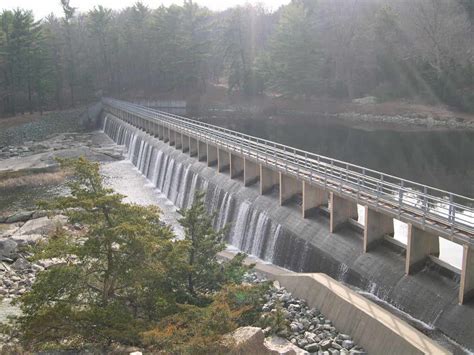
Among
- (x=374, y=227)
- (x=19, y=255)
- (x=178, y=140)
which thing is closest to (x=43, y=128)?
(x=178, y=140)

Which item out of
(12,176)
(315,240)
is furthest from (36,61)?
(315,240)

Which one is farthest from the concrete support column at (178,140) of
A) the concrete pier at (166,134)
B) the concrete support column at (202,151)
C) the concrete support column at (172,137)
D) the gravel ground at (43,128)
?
the gravel ground at (43,128)

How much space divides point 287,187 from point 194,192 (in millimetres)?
5703

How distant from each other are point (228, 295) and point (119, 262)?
3.50m

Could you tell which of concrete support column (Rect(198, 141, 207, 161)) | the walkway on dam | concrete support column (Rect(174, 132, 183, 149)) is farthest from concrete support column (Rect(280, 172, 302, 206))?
concrete support column (Rect(174, 132, 183, 149))

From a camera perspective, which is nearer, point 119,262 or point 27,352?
point 27,352

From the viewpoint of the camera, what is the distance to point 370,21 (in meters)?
106

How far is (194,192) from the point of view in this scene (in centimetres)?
2867

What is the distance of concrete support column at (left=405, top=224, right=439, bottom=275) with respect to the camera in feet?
63.3

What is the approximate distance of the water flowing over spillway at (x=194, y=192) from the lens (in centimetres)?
2858

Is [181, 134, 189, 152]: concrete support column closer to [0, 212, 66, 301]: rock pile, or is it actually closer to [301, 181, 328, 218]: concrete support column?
[0, 212, 66, 301]: rock pile

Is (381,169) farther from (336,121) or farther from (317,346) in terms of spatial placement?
(336,121)

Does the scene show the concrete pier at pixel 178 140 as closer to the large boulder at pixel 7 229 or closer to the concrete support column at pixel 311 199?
the large boulder at pixel 7 229

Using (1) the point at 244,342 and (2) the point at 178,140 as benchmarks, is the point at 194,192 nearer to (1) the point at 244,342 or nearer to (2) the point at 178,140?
(1) the point at 244,342
